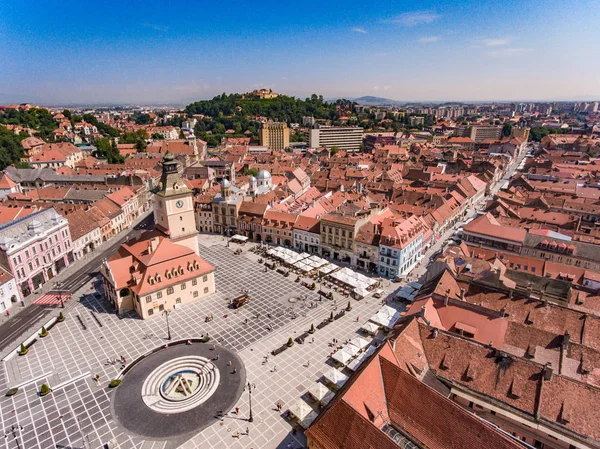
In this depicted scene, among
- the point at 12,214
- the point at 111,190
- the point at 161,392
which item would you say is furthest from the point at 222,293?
the point at 111,190

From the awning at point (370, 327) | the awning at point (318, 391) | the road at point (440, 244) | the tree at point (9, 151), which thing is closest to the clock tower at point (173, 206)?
the awning at point (370, 327)

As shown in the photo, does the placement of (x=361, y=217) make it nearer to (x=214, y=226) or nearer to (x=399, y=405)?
(x=214, y=226)

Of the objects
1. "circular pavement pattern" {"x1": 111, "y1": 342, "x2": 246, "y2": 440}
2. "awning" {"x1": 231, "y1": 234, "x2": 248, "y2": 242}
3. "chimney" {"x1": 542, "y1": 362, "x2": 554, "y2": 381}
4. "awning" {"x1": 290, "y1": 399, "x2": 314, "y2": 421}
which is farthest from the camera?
"awning" {"x1": 231, "y1": 234, "x2": 248, "y2": 242}

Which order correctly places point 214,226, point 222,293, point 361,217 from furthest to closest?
point 214,226 → point 361,217 → point 222,293

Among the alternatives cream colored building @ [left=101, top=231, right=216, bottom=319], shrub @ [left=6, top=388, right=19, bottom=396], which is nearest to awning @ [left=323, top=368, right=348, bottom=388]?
cream colored building @ [left=101, top=231, right=216, bottom=319]

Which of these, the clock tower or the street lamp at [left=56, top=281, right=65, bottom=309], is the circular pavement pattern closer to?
the street lamp at [left=56, top=281, right=65, bottom=309]

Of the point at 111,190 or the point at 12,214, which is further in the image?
the point at 111,190

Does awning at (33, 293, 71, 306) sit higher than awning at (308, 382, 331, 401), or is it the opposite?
awning at (308, 382, 331, 401)

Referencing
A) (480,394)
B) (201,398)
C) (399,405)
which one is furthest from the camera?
(201,398)

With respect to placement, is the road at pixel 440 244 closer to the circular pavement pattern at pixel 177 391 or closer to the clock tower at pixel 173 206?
the circular pavement pattern at pixel 177 391
